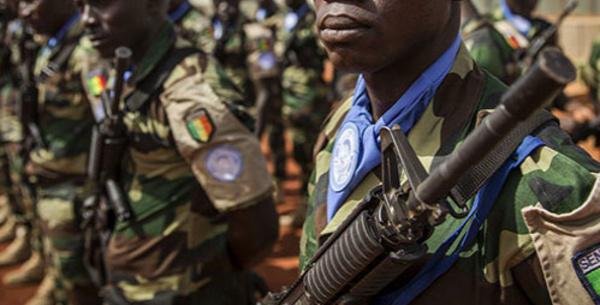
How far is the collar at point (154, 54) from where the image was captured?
2.68 meters

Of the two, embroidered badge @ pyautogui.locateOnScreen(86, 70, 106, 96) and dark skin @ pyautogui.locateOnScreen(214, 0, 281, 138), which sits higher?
embroidered badge @ pyautogui.locateOnScreen(86, 70, 106, 96)

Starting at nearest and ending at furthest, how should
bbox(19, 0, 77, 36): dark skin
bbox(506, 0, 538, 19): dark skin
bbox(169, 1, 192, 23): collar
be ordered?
bbox(19, 0, 77, 36): dark skin, bbox(506, 0, 538, 19): dark skin, bbox(169, 1, 192, 23): collar

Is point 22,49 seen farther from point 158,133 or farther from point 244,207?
point 244,207

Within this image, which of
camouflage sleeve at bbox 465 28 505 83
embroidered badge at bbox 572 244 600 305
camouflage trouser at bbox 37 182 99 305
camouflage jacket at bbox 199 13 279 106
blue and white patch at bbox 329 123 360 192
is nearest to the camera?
embroidered badge at bbox 572 244 600 305

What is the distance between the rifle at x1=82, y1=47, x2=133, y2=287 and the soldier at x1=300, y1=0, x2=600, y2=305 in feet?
4.39

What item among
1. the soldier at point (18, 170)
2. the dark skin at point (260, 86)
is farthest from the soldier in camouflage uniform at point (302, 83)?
the soldier at point (18, 170)

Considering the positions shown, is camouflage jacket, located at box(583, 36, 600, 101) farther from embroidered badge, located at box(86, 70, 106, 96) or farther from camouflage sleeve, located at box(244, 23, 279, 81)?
embroidered badge, located at box(86, 70, 106, 96)

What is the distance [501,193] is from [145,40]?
1977 millimetres

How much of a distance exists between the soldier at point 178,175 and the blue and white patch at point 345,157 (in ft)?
3.50

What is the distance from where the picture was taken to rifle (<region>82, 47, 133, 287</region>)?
2662 millimetres

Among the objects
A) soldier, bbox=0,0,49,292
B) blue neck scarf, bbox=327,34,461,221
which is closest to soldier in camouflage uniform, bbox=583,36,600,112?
soldier, bbox=0,0,49,292

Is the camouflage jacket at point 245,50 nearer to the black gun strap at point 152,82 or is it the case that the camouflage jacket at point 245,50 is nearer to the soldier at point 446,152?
the black gun strap at point 152,82

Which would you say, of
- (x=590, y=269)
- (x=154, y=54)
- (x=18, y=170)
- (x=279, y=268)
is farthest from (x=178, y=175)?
(x=279, y=268)

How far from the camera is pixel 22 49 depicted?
14.5ft
